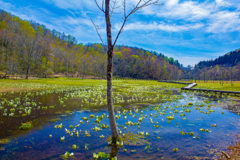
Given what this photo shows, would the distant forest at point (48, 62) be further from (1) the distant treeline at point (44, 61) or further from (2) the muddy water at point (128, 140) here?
(2) the muddy water at point (128, 140)

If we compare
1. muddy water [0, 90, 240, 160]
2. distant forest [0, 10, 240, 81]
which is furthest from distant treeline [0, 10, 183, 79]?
muddy water [0, 90, 240, 160]

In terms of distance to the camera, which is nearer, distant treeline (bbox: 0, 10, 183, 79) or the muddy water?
the muddy water

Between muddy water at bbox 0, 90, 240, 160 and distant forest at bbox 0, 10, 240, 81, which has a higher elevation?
distant forest at bbox 0, 10, 240, 81

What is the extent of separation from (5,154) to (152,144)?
572 cm

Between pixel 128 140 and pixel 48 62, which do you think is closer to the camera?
pixel 128 140

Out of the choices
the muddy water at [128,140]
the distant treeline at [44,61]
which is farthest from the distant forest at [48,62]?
the muddy water at [128,140]

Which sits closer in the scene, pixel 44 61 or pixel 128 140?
pixel 128 140

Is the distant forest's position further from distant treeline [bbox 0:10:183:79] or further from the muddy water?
the muddy water

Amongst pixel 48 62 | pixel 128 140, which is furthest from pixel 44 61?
pixel 128 140

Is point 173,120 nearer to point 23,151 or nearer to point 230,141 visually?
point 230,141

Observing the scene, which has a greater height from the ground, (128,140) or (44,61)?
(44,61)

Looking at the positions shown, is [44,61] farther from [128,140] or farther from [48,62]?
[128,140]

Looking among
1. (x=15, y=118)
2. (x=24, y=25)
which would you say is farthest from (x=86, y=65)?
(x=15, y=118)

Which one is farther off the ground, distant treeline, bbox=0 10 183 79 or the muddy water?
distant treeline, bbox=0 10 183 79
